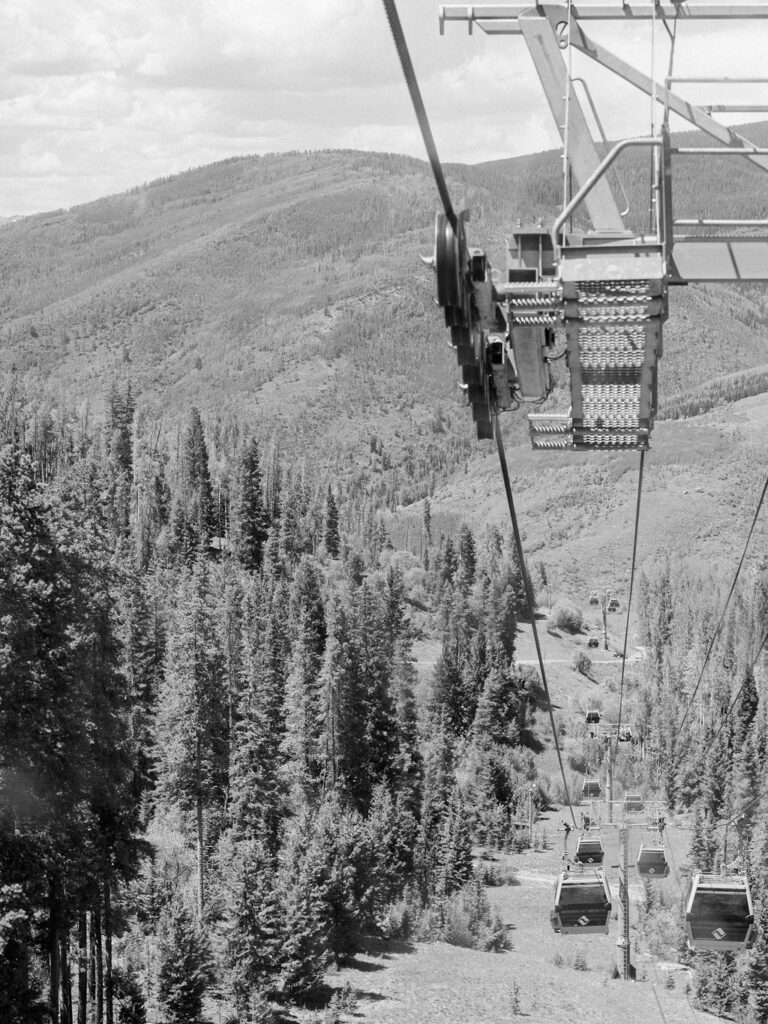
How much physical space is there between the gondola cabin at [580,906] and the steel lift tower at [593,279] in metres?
18.7

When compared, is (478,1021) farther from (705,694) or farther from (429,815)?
(705,694)

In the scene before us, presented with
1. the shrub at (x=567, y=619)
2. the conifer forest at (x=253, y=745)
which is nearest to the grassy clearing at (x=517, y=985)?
the conifer forest at (x=253, y=745)

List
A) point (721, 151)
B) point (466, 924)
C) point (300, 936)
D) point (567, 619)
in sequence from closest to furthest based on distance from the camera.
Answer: point (721, 151), point (300, 936), point (466, 924), point (567, 619)

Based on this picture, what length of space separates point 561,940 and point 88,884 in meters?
39.8

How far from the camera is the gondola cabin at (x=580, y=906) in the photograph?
2852cm

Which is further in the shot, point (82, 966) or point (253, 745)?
point (253, 745)

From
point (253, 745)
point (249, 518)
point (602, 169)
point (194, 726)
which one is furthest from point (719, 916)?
point (249, 518)

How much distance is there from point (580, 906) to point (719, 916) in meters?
3.80

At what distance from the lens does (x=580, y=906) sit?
1125 inches

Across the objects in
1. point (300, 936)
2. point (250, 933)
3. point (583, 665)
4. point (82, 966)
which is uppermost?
point (82, 966)

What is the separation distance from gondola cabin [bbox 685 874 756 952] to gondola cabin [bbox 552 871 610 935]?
3.20m

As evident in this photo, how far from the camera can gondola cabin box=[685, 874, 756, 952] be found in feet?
83.7

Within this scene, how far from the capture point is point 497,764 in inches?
3472

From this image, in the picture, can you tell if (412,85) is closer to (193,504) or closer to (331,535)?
(193,504)
